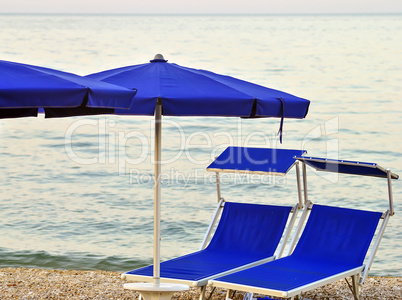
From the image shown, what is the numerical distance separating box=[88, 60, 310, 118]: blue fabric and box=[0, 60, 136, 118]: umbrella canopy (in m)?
0.25

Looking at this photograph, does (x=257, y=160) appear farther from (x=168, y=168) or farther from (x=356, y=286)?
(x=168, y=168)

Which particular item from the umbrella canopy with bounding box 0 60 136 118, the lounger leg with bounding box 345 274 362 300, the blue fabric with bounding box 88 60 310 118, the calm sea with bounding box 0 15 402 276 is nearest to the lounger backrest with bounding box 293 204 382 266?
the lounger leg with bounding box 345 274 362 300

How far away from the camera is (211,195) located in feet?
42.5

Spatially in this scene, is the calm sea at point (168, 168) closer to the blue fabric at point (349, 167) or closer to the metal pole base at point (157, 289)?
the blue fabric at point (349, 167)

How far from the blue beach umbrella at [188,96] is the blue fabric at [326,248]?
3.27 ft

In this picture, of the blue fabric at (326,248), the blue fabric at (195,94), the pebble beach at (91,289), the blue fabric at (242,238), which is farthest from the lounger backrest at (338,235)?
the blue fabric at (195,94)

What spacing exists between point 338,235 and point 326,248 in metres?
0.15

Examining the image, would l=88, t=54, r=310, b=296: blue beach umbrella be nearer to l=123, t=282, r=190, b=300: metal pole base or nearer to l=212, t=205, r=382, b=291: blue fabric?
l=123, t=282, r=190, b=300: metal pole base

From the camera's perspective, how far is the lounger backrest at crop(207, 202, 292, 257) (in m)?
5.64

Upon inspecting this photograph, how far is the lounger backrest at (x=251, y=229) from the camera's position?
5641 mm

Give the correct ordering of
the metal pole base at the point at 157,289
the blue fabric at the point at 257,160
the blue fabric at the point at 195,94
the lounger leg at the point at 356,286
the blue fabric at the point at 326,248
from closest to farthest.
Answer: the blue fabric at the point at 195,94
the metal pole base at the point at 157,289
the blue fabric at the point at 326,248
the lounger leg at the point at 356,286
the blue fabric at the point at 257,160

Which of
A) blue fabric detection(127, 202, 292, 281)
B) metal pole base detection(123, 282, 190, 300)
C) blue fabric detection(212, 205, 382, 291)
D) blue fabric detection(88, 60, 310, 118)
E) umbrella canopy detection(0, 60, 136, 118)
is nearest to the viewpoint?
umbrella canopy detection(0, 60, 136, 118)

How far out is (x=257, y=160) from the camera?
19.3 feet

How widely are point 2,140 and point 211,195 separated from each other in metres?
10.6
